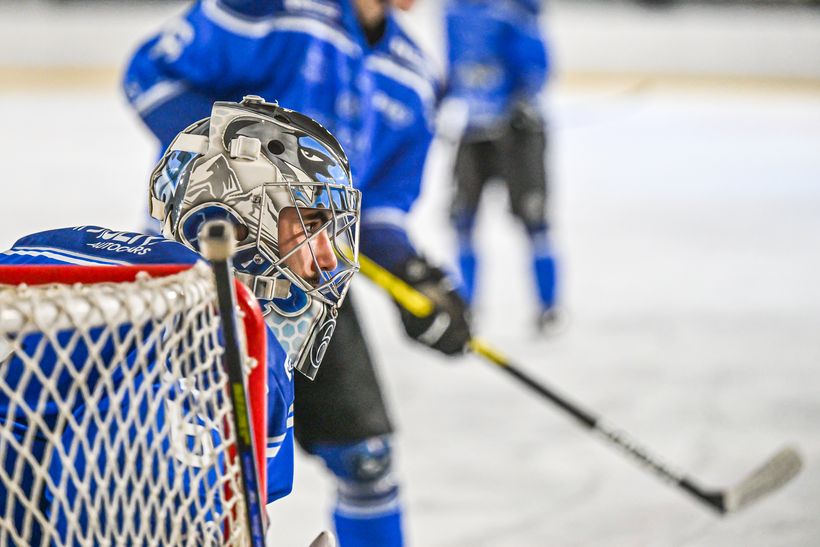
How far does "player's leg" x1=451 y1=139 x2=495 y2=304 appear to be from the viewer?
11.9 feet

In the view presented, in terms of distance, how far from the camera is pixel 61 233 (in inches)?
33.6

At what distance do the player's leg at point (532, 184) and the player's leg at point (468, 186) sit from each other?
4.6 inches

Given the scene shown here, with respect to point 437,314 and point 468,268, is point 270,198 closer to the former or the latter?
point 437,314

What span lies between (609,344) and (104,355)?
2.54 meters

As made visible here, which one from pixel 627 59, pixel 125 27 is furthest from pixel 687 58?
pixel 125 27

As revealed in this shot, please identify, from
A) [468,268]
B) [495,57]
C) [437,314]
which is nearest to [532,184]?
[468,268]

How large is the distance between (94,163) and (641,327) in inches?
144

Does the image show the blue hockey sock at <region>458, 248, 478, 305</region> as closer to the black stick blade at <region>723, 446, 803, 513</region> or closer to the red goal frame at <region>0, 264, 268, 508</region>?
the black stick blade at <region>723, 446, 803, 513</region>

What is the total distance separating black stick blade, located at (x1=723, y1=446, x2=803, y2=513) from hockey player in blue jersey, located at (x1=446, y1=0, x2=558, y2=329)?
1.50m

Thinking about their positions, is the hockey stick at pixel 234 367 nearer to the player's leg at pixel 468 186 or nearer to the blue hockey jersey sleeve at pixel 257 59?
the blue hockey jersey sleeve at pixel 257 59

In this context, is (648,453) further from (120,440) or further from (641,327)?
(641,327)

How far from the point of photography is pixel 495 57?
143 inches

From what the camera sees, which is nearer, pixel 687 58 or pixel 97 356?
Result: pixel 97 356

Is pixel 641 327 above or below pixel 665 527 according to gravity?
below
